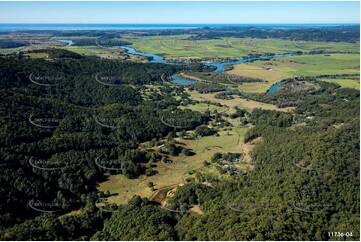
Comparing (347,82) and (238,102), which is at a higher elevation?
(347,82)

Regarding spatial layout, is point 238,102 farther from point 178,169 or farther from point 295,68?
point 295,68

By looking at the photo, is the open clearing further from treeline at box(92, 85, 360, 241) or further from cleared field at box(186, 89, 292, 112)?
treeline at box(92, 85, 360, 241)

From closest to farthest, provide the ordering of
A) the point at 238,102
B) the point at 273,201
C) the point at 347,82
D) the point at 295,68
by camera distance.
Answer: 1. the point at 273,201
2. the point at 238,102
3. the point at 347,82
4. the point at 295,68

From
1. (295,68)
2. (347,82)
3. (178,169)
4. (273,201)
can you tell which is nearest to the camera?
(273,201)

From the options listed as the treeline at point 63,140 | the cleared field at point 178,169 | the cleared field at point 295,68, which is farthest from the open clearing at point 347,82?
the treeline at point 63,140

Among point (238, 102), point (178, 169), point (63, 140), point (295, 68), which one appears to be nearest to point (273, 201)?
point (178, 169)

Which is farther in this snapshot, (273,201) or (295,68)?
(295,68)

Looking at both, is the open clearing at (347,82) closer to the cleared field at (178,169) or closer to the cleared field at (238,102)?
the cleared field at (238,102)

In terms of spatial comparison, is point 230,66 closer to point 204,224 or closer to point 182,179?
point 182,179
